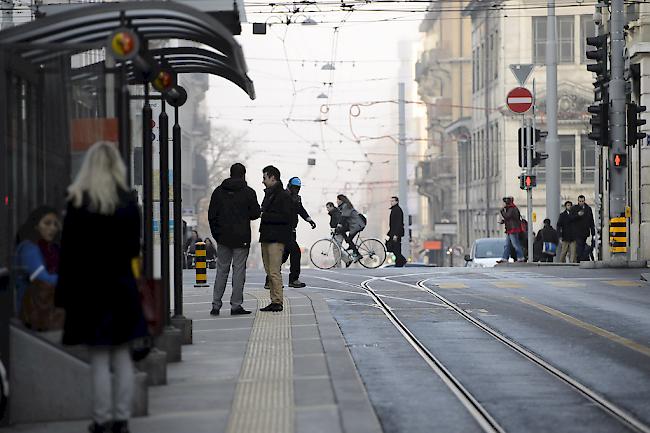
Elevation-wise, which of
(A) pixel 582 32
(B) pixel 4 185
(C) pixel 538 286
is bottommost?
(C) pixel 538 286

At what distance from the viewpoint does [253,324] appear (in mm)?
16828

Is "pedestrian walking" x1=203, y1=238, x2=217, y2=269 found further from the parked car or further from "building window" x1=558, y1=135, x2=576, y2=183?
"building window" x1=558, y1=135, x2=576, y2=183

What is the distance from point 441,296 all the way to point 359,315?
3.69 m

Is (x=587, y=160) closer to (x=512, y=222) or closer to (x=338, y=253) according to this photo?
(x=512, y=222)

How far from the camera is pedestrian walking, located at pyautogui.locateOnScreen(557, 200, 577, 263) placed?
1462 inches

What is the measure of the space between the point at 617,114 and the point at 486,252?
15753mm

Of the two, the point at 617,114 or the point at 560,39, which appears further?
the point at 560,39

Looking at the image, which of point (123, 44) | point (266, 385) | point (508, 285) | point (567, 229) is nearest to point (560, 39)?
point (567, 229)

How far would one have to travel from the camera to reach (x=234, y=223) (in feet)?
58.4

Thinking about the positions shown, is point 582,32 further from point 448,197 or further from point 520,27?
point 448,197

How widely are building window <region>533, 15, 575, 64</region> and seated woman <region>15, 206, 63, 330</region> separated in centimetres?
6024

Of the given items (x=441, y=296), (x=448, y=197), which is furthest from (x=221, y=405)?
(x=448, y=197)

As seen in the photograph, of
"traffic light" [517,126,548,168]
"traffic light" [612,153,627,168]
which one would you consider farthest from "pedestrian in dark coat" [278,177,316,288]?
"traffic light" [517,126,548,168]

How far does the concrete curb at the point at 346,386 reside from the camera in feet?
30.2
